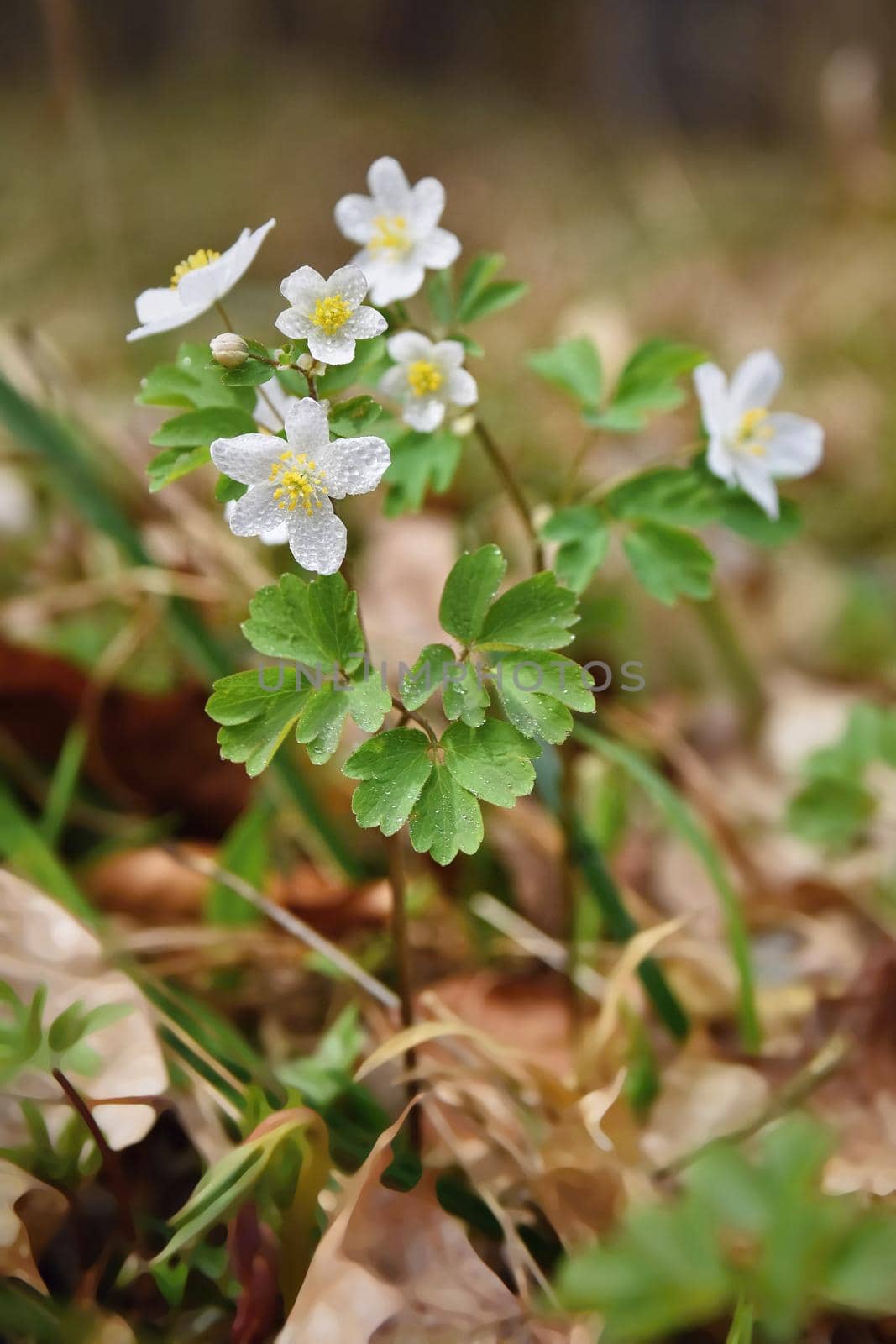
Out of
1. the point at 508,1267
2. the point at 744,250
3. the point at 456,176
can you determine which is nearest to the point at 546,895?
the point at 508,1267

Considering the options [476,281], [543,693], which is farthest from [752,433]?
[543,693]

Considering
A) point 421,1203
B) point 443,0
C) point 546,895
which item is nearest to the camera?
point 421,1203

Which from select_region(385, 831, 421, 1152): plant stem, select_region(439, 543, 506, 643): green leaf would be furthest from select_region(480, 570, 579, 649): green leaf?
select_region(385, 831, 421, 1152): plant stem

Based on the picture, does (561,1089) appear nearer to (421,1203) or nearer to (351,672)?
(421,1203)

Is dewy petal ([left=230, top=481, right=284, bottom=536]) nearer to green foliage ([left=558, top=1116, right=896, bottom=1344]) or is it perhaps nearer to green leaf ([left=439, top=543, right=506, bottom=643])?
green leaf ([left=439, top=543, right=506, bottom=643])

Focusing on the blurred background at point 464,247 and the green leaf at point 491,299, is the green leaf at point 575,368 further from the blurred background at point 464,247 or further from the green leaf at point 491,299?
the blurred background at point 464,247

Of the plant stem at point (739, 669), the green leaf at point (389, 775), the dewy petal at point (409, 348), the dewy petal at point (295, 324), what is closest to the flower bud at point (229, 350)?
the dewy petal at point (295, 324)
